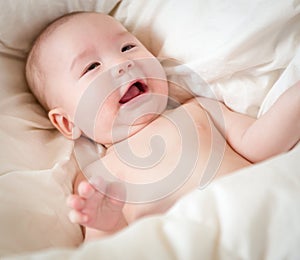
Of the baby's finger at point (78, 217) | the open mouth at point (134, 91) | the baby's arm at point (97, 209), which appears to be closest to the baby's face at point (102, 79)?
the open mouth at point (134, 91)

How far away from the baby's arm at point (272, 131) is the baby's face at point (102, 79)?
180 mm

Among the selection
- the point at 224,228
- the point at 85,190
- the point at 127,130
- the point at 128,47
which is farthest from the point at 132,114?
the point at 224,228

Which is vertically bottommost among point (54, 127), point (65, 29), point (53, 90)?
point (54, 127)

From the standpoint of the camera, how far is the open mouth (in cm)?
91

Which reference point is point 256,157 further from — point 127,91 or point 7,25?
point 7,25

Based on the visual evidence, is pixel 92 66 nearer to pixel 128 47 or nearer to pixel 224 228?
pixel 128 47

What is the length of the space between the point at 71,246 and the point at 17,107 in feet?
1.20

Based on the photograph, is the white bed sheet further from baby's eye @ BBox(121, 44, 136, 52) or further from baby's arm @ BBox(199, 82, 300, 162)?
baby's eye @ BBox(121, 44, 136, 52)

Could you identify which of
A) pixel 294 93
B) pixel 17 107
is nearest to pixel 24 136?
pixel 17 107

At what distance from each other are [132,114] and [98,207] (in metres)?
0.25

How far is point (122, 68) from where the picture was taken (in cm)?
91

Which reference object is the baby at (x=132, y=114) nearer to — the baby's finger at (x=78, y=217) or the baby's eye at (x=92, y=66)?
the baby's eye at (x=92, y=66)

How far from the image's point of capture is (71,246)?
2.64 feet

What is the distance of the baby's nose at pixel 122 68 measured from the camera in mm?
902
